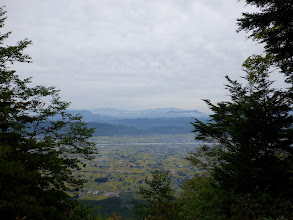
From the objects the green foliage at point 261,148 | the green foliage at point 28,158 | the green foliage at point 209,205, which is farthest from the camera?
the green foliage at point 209,205

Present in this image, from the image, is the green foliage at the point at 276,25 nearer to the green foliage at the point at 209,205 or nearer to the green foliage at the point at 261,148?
the green foliage at the point at 261,148

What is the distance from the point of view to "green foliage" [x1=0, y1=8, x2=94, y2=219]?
4928mm

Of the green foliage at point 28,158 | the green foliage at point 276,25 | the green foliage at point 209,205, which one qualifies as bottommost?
the green foliage at point 209,205

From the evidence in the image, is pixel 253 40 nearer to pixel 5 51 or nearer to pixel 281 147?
pixel 281 147

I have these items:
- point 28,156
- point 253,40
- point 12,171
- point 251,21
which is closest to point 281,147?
point 253,40

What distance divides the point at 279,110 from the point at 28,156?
12584mm

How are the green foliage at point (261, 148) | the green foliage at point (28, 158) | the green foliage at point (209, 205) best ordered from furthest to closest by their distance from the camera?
the green foliage at point (209, 205)
the green foliage at point (261, 148)
the green foliage at point (28, 158)

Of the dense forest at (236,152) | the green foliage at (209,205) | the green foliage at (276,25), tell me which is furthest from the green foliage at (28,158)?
the green foliage at (276,25)

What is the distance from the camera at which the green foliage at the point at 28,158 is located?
4928 millimetres

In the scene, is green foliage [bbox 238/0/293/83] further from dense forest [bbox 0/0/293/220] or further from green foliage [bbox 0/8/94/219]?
green foliage [bbox 0/8/94/219]

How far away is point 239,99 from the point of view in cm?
1398

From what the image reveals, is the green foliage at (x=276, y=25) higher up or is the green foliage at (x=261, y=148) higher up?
the green foliage at (x=276, y=25)

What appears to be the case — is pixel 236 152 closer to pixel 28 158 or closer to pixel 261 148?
pixel 261 148

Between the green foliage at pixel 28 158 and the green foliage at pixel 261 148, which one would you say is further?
the green foliage at pixel 261 148
